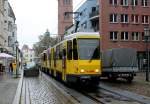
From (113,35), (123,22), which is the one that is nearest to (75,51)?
(113,35)

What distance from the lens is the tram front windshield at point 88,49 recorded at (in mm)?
25097

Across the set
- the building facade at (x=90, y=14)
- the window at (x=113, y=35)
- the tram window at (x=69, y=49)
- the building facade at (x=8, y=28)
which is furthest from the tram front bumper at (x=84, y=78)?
the building facade at (x=8, y=28)

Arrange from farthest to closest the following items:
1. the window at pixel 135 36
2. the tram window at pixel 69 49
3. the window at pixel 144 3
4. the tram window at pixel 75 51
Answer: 1. the window at pixel 144 3
2. the window at pixel 135 36
3. the tram window at pixel 69 49
4. the tram window at pixel 75 51

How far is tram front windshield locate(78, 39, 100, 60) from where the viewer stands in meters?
25.1

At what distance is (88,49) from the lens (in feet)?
82.8

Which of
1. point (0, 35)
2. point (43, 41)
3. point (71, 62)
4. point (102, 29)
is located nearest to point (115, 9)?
point (102, 29)

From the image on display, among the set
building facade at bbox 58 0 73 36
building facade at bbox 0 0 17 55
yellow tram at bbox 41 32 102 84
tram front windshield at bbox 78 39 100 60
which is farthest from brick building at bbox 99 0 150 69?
building facade at bbox 58 0 73 36

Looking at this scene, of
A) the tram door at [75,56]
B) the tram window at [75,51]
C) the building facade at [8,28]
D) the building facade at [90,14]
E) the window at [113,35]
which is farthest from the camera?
the building facade at [8,28]

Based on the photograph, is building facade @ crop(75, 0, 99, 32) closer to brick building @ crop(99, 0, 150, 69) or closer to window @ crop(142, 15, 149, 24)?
brick building @ crop(99, 0, 150, 69)

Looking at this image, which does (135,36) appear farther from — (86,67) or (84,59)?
(86,67)

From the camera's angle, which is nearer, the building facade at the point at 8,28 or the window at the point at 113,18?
the window at the point at 113,18

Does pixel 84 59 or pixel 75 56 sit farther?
pixel 75 56

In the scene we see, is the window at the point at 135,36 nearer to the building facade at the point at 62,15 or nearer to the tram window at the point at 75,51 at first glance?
the tram window at the point at 75,51

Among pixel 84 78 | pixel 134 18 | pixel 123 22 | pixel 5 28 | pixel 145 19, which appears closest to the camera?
pixel 84 78
